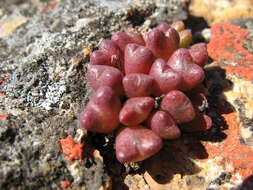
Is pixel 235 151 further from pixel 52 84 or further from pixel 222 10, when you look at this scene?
pixel 222 10

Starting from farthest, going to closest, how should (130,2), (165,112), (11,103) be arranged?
1. (130,2)
2. (11,103)
3. (165,112)

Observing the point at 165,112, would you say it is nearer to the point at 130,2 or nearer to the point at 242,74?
the point at 242,74

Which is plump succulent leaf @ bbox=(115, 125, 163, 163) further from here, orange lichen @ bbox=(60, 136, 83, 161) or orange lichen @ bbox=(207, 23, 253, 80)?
orange lichen @ bbox=(207, 23, 253, 80)

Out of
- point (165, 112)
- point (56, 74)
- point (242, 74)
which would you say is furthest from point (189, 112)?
point (56, 74)

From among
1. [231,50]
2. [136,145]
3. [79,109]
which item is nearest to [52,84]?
[79,109]

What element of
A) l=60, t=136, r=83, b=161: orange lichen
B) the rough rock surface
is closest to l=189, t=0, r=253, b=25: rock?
the rough rock surface

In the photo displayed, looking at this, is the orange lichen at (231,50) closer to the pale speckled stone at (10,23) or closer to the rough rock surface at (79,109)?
the rough rock surface at (79,109)

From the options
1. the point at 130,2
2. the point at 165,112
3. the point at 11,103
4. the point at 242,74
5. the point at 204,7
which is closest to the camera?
the point at 165,112
